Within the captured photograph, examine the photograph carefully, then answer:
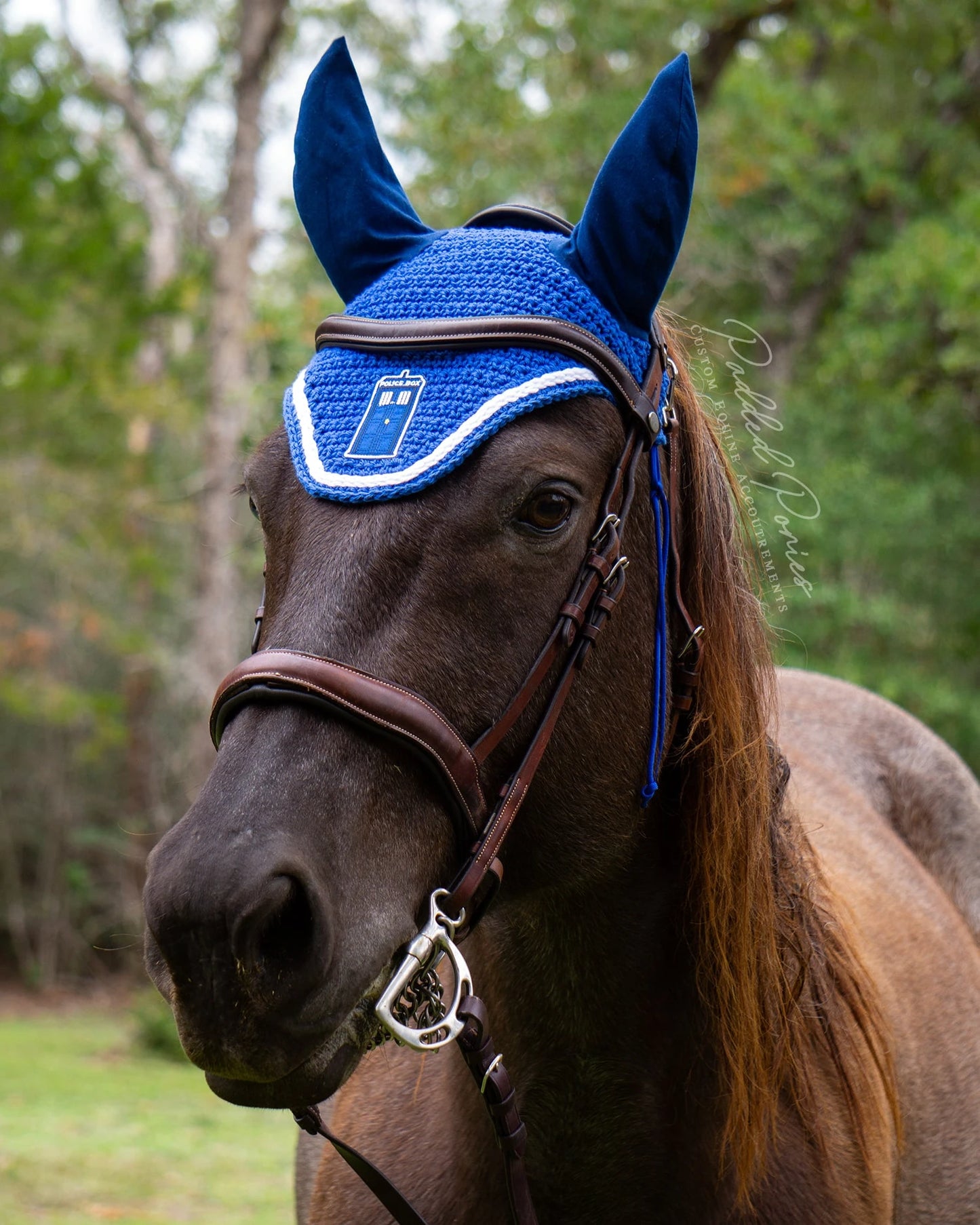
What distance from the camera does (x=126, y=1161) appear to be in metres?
7.82

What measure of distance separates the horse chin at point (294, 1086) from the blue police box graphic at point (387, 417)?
0.86m

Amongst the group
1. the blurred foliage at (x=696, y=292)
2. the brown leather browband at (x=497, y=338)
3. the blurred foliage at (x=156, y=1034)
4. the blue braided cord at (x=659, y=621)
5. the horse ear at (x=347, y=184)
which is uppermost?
the blurred foliage at (x=696, y=292)

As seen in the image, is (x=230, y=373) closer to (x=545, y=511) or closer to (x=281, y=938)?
(x=545, y=511)

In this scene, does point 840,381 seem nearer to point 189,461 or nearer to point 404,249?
point 189,461

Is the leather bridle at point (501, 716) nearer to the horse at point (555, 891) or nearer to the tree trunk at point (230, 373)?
the horse at point (555, 891)

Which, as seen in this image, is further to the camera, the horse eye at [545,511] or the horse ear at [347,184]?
the horse ear at [347,184]

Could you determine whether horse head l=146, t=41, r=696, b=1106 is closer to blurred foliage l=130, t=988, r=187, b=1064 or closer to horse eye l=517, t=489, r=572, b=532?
horse eye l=517, t=489, r=572, b=532

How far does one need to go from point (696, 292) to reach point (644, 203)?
553 inches

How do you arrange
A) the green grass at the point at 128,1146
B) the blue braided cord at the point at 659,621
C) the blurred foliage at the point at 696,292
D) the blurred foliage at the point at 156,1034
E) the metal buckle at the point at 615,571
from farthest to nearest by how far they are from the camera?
the blurred foliage at the point at 696,292 → the blurred foliage at the point at 156,1034 → the green grass at the point at 128,1146 → the blue braided cord at the point at 659,621 → the metal buckle at the point at 615,571

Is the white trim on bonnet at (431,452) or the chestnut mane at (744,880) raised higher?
the white trim on bonnet at (431,452)

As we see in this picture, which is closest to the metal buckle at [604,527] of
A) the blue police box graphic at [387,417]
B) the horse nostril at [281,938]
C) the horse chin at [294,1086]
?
the blue police box graphic at [387,417]

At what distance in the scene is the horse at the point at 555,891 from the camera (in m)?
1.58

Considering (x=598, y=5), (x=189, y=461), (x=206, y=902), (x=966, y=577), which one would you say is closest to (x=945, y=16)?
(x=598, y=5)

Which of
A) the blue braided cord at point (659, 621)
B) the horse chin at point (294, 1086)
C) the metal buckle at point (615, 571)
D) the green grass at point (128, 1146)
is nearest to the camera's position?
the horse chin at point (294, 1086)
